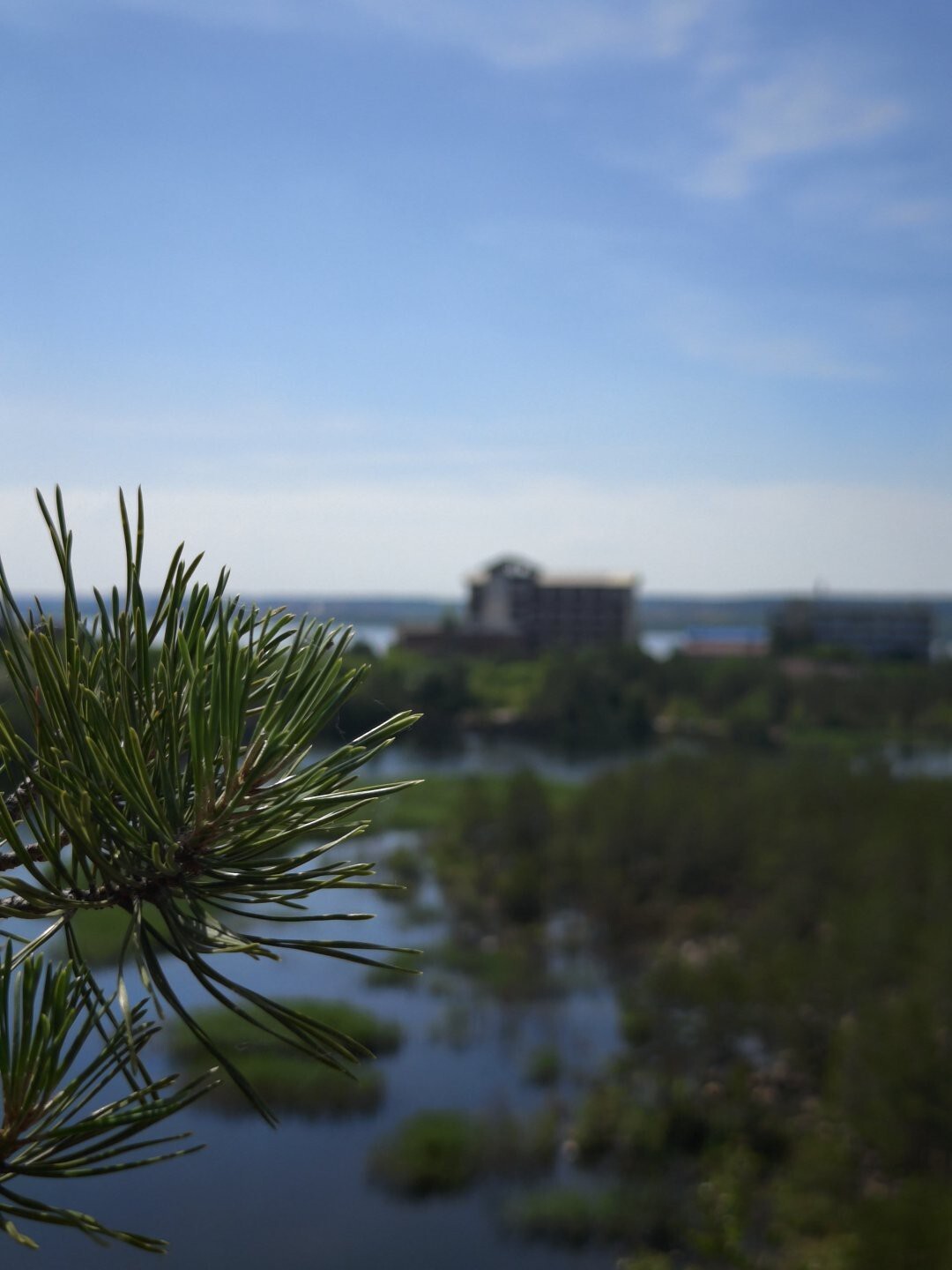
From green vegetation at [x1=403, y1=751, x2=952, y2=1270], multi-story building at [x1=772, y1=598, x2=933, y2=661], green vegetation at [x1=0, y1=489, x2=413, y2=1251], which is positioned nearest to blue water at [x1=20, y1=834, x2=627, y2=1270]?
green vegetation at [x1=403, y1=751, x2=952, y2=1270]

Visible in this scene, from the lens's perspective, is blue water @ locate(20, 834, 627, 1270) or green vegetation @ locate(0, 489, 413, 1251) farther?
blue water @ locate(20, 834, 627, 1270)

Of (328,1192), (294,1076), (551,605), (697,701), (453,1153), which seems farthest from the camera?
(551,605)

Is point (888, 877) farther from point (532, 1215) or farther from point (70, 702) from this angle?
point (70, 702)

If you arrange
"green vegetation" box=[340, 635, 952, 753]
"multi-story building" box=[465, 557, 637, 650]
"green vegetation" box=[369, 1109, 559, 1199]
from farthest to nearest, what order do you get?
"multi-story building" box=[465, 557, 637, 650]
"green vegetation" box=[340, 635, 952, 753]
"green vegetation" box=[369, 1109, 559, 1199]

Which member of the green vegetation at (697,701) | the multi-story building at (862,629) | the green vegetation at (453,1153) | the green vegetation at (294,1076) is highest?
the multi-story building at (862,629)

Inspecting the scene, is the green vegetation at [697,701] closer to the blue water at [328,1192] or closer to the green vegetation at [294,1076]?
the blue water at [328,1192]

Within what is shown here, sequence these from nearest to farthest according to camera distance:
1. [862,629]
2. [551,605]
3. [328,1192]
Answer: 1. [328,1192]
2. [551,605]
3. [862,629]

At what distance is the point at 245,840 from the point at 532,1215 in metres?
5.15

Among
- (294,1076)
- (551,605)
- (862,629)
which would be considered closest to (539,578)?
(551,605)

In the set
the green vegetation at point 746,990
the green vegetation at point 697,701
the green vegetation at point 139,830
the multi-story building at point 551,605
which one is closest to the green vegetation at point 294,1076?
the green vegetation at point 746,990

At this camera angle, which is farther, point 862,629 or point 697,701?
point 862,629

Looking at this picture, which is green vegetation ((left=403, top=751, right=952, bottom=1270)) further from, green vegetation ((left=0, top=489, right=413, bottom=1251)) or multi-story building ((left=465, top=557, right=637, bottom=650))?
multi-story building ((left=465, top=557, right=637, bottom=650))

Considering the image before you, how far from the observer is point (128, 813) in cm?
39

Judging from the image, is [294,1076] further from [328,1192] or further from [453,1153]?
[453,1153]
